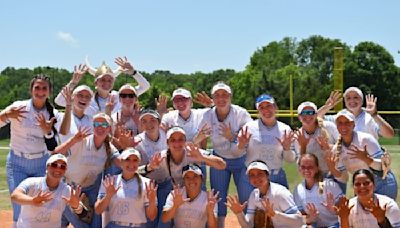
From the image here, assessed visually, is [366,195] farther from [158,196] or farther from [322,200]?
[158,196]

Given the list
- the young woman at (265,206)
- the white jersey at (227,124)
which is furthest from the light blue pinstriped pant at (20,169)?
the young woman at (265,206)

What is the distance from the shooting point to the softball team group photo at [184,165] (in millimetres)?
6484

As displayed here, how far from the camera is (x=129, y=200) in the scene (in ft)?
22.0

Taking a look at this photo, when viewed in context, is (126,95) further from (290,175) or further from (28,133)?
(290,175)

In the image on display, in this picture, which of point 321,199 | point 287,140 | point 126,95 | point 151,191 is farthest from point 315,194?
point 126,95

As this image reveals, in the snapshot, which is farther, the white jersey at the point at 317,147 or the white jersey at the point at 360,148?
the white jersey at the point at 317,147

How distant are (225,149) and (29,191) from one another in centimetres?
244

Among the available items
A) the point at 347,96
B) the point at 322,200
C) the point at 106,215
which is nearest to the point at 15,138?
the point at 106,215

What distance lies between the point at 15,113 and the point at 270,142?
2962 millimetres

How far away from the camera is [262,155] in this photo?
7.20 m

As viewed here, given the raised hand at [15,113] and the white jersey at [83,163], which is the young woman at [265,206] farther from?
the raised hand at [15,113]

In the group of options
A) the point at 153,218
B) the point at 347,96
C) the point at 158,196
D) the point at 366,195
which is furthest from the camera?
the point at 347,96

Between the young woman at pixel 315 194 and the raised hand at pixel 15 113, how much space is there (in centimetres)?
322

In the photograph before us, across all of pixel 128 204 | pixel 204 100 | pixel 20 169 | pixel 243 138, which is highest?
pixel 204 100
